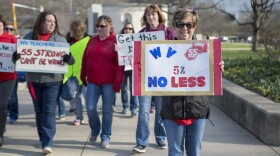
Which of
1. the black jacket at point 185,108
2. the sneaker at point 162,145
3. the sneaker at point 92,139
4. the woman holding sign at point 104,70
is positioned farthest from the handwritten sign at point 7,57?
the black jacket at point 185,108

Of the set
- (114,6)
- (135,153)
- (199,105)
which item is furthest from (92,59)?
(114,6)

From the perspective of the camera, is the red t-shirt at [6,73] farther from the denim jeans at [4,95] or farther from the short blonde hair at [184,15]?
the short blonde hair at [184,15]

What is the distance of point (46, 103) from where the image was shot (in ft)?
20.6

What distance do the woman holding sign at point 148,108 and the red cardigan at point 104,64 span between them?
1.69 feet

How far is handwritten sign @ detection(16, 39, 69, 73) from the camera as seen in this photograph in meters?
6.30

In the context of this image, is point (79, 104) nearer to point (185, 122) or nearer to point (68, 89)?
point (68, 89)

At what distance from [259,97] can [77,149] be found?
3.54 meters

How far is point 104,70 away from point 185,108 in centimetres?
246

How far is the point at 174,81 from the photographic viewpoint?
15.1 ft

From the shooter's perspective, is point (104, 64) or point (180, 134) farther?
point (104, 64)

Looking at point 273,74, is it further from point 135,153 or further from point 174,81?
point 174,81

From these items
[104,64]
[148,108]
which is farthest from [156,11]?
[148,108]

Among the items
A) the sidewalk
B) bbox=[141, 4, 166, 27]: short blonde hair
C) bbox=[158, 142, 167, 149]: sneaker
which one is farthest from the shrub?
bbox=[141, 4, 166, 27]: short blonde hair

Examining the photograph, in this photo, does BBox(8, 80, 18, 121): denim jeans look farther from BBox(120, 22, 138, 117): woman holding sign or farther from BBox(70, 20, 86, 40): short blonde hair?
BBox(120, 22, 138, 117): woman holding sign
